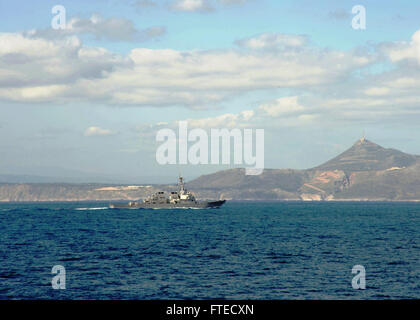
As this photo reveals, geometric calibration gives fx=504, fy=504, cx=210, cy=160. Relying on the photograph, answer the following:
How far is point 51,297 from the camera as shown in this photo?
160 feet

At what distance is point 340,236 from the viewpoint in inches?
4766

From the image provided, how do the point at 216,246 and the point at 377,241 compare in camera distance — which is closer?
the point at 216,246

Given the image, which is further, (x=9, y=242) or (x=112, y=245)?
(x=9, y=242)

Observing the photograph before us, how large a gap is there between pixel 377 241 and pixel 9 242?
7837 cm

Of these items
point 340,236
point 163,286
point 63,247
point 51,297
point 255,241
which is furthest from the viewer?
point 340,236

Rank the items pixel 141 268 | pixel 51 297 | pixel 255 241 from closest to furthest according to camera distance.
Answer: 1. pixel 51 297
2. pixel 141 268
3. pixel 255 241

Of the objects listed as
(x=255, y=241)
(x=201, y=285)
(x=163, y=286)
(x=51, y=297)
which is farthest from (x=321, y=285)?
(x=255, y=241)
